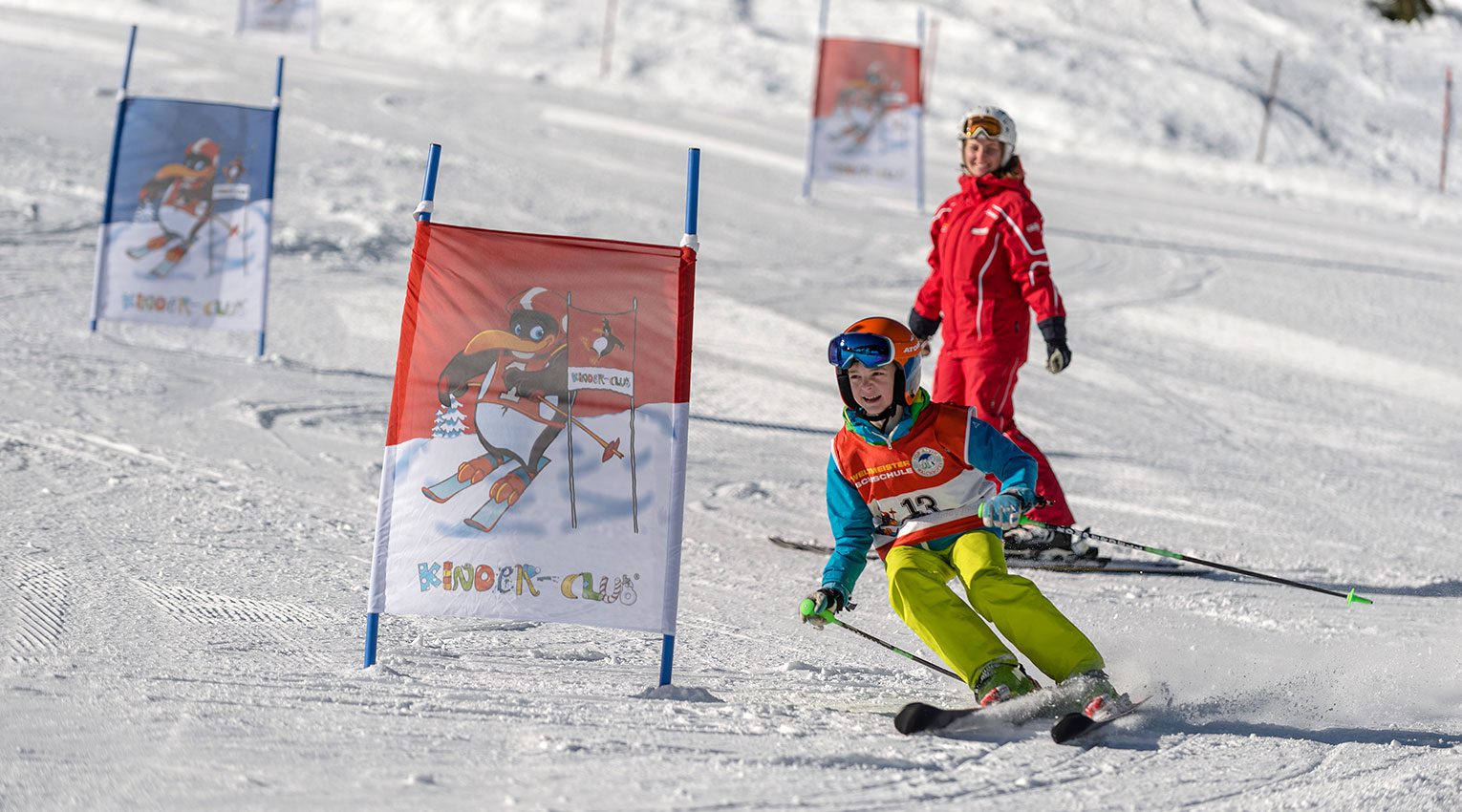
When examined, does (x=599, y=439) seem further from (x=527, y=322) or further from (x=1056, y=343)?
(x=1056, y=343)

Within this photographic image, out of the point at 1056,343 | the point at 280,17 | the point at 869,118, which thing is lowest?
the point at 1056,343

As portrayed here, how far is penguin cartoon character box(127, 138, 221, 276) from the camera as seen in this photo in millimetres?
8148

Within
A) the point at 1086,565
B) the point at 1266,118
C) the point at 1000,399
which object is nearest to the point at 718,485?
the point at 1000,399

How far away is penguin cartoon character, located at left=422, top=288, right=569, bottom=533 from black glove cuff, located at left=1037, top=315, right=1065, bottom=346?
8.43 feet

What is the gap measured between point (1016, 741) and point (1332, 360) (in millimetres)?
7507

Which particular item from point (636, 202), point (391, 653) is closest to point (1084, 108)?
point (636, 202)

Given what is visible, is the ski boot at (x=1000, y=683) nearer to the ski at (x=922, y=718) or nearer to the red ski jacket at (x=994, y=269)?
the ski at (x=922, y=718)

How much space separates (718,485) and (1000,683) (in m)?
3.09

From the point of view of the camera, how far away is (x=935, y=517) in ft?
14.4

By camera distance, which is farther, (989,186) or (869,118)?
(869,118)

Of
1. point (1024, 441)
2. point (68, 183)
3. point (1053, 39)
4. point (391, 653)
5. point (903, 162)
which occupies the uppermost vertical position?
point (1053, 39)

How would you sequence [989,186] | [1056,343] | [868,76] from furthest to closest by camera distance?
[868,76] < [989,186] < [1056,343]

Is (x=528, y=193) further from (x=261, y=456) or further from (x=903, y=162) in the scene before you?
(x=261, y=456)

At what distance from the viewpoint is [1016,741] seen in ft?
12.8
